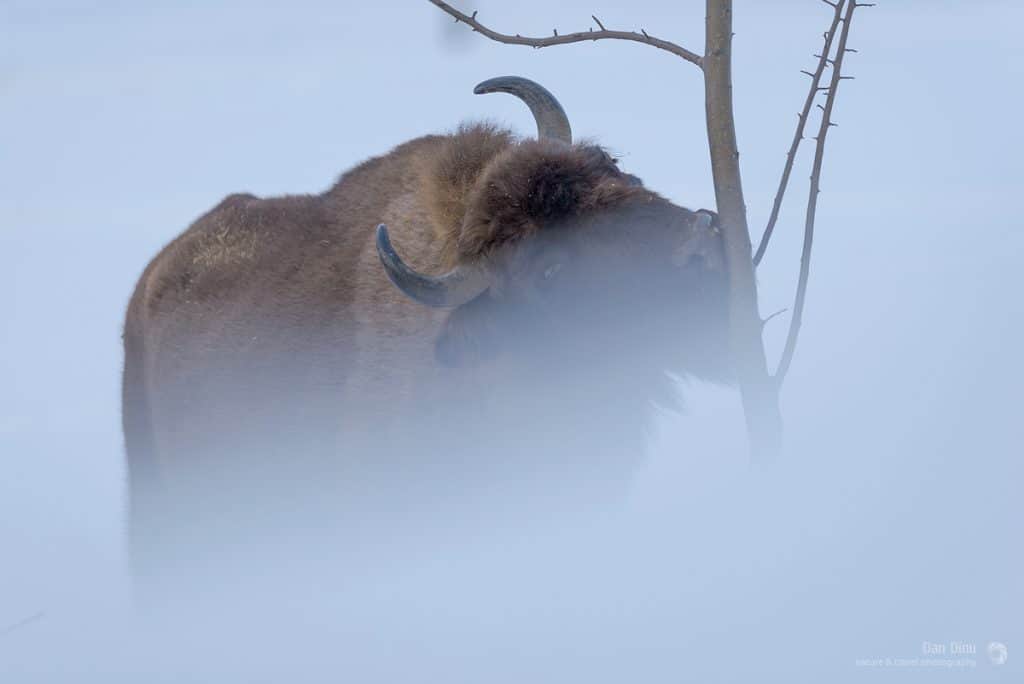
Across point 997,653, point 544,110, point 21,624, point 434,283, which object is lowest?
point 997,653

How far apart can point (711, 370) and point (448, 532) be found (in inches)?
50.0

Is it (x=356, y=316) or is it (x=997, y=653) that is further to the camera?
(x=356, y=316)

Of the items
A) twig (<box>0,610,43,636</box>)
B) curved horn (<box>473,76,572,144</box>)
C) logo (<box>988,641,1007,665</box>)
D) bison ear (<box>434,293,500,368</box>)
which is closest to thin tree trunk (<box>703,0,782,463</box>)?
logo (<box>988,641,1007,665</box>)

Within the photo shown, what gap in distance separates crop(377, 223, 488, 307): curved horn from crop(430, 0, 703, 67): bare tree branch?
0.80 m

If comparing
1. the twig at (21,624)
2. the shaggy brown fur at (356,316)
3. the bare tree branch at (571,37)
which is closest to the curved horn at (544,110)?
the shaggy brown fur at (356,316)

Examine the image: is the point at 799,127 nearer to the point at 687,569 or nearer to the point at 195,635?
the point at 687,569

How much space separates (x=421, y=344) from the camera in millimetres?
5363

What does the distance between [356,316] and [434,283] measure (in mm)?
861

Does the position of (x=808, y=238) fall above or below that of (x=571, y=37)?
below

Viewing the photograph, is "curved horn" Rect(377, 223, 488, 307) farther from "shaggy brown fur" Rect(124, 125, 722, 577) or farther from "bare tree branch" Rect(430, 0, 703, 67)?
"bare tree branch" Rect(430, 0, 703, 67)

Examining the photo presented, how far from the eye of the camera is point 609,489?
518 cm

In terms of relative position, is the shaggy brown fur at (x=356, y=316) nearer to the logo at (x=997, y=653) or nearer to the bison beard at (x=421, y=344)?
the bison beard at (x=421, y=344)

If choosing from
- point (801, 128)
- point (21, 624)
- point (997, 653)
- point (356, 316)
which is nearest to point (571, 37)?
point (801, 128)

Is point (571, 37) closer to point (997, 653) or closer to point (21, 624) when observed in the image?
point (997, 653)
